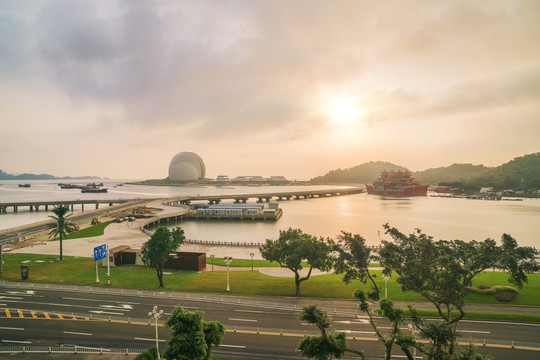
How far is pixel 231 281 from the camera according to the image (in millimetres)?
33500

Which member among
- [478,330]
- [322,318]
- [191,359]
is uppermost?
[322,318]

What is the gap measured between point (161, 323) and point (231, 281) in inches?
438

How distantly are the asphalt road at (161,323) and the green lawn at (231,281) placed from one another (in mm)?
2143

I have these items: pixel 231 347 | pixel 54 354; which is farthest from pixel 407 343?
pixel 54 354

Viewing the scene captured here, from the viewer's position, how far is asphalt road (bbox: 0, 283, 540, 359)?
20.1m

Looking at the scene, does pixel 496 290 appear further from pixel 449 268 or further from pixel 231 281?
pixel 231 281

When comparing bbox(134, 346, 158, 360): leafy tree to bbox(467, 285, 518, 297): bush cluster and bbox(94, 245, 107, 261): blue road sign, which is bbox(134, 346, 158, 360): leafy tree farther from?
bbox(467, 285, 518, 297): bush cluster

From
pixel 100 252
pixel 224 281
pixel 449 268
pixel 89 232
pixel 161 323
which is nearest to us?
pixel 449 268

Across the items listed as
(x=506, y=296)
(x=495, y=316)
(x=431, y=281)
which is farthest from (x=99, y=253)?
(x=506, y=296)

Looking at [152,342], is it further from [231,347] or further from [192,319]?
[192,319]

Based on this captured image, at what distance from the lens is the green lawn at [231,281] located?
29.3 m

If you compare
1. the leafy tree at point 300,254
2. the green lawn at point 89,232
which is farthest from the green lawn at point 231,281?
the green lawn at point 89,232

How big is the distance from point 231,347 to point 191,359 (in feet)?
25.4

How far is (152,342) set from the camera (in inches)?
802
